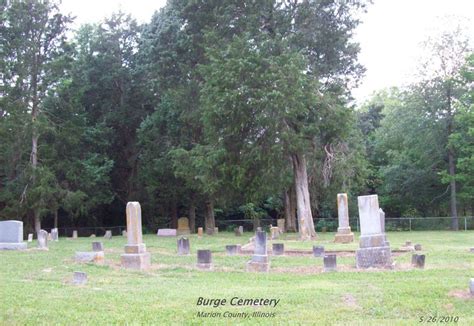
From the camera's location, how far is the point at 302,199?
28781 millimetres

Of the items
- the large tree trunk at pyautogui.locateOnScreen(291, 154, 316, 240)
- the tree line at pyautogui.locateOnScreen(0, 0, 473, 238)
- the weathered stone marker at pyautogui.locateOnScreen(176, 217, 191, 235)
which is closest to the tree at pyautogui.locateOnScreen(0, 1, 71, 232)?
the tree line at pyautogui.locateOnScreen(0, 0, 473, 238)

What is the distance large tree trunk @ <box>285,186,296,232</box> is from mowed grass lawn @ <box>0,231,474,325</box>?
73.8 ft

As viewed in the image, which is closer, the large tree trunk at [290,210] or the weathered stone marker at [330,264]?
the weathered stone marker at [330,264]

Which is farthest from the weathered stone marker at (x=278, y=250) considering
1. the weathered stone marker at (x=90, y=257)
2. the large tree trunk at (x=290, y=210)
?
the large tree trunk at (x=290, y=210)

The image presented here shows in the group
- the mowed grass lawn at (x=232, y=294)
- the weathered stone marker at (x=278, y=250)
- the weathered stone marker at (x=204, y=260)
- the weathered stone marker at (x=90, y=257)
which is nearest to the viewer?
the mowed grass lawn at (x=232, y=294)

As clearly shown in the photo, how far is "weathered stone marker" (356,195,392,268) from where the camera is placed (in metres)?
13.8

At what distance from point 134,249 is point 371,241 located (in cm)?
638

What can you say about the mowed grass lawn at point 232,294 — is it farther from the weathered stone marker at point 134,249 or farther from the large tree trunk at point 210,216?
the large tree trunk at point 210,216

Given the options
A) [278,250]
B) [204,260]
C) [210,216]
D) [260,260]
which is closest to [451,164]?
[210,216]

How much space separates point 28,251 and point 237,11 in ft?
56.3

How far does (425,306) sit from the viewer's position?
829cm

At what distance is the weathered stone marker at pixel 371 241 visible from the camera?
1379cm

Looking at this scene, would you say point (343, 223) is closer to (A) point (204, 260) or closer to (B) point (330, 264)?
(B) point (330, 264)

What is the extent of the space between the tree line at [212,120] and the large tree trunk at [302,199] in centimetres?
8
